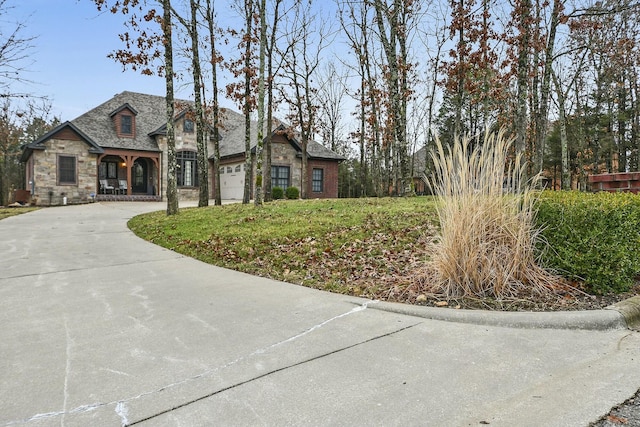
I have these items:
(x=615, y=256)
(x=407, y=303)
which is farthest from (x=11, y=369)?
(x=615, y=256)

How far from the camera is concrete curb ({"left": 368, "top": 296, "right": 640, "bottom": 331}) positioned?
280 cm

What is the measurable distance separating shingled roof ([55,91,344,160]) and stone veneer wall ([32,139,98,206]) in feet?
3.73

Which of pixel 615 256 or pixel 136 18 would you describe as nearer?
pixel 615 256

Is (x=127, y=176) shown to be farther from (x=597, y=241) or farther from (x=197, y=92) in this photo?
(x=597, y=241)

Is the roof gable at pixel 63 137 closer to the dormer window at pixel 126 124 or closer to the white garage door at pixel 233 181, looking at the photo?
the dormer window at pixel 126 124

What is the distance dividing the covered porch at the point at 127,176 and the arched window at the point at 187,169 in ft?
4.42

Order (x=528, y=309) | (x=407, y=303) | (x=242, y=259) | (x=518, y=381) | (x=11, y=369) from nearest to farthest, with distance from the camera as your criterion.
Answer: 1. (x=518, y=381)
2. (x=11, y=369)
3. (x=528, y=309)
4. (x=407, y=303)
5. (x=242, y=259)

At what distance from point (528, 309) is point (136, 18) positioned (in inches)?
498

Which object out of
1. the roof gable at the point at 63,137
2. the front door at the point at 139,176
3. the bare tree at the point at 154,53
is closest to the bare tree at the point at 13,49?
the bare tree at the point at 154,53

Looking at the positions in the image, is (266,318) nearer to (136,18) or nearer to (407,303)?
(407,303)

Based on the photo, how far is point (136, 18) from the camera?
11.0m

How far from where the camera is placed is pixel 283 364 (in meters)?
2.26

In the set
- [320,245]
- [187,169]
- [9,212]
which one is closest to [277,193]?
[187,169]

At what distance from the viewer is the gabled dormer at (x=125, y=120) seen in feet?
75.2
